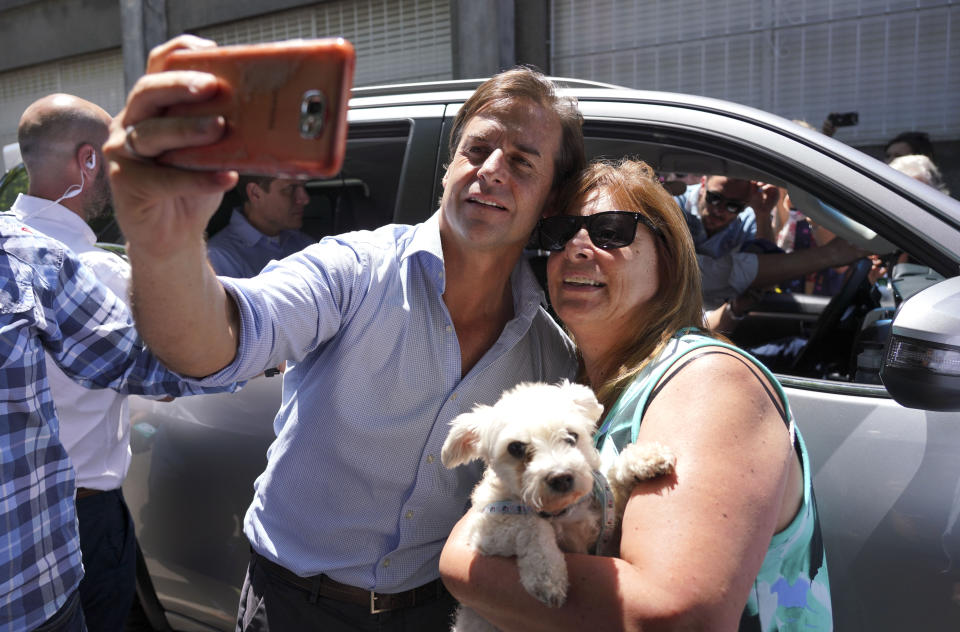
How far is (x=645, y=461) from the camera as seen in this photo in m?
1.38

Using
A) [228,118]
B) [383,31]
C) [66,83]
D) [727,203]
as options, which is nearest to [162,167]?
[228,118]

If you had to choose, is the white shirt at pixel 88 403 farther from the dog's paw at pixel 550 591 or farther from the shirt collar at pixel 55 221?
the dog's paw at pixel 550 591

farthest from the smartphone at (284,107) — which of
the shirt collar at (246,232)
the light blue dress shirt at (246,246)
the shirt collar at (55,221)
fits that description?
the shirt collar at (246,232)

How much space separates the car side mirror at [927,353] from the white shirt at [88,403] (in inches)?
83.4

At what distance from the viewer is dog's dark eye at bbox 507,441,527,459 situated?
Result: 4.80 feet

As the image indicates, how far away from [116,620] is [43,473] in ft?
3.77

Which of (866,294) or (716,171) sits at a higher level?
(716,171)

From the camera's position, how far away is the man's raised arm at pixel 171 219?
1.01 metres

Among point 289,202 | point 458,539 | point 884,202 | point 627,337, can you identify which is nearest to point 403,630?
point 458,539

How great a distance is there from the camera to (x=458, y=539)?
5.02ft

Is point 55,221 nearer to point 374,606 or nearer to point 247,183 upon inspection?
point 247,183

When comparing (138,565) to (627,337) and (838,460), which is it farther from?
(838,460)

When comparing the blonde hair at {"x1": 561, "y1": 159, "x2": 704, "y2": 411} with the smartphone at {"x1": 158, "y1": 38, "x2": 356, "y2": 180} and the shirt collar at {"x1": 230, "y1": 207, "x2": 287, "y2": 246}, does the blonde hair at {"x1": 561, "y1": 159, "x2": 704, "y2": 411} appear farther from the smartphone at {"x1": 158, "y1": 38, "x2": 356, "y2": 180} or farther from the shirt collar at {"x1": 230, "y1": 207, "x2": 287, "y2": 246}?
the shirt collar at {"x1": 230, "y1": 207, "x2": 287, "y2": 246}

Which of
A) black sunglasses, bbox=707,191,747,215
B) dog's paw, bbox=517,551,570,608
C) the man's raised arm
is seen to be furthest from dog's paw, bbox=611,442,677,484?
black sunglasses, bbox=707,191,747,215
